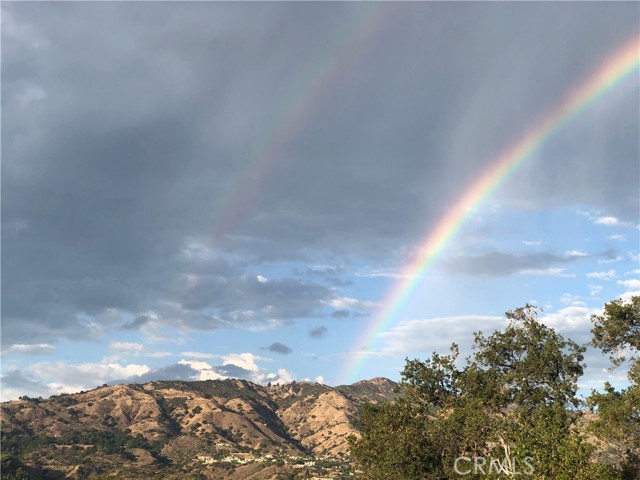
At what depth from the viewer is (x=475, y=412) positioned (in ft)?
177

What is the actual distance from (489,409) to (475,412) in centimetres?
788

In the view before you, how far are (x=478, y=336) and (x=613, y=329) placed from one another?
15059 mm

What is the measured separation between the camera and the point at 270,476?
193 metres

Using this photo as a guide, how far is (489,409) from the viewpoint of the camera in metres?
60.8

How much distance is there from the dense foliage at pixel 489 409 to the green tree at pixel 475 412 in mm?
99

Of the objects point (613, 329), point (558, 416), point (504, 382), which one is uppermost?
point (613, 329)

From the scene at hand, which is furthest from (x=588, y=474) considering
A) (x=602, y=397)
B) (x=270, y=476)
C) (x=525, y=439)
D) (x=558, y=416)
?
(x=270, y=476)

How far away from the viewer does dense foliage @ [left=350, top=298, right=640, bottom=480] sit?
50062mm

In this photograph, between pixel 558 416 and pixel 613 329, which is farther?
pixel 613 329

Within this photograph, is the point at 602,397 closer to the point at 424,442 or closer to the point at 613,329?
the point at 613,329

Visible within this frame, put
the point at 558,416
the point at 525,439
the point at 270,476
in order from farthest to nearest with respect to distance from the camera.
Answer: the point at 270,476 → the point at 558,416 → the point at 525,439

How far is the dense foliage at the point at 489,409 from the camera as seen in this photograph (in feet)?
164

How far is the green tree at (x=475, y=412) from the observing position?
51656 millimetres

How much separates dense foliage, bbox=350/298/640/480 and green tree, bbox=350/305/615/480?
0.10 m
